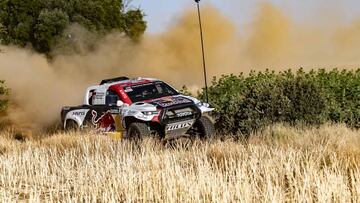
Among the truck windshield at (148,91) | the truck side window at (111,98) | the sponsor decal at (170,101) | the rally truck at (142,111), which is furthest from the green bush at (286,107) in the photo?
the truck side window at (111,98)

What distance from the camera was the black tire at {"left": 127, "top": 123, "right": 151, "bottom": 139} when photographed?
15.6 m

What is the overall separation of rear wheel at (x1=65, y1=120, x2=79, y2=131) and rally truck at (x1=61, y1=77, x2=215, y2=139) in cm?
6

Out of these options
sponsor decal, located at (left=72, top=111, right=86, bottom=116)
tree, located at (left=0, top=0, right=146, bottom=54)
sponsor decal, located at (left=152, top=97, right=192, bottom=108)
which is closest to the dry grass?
sponsor decal, located at (left=152, top=97, right=192, bottom=108)

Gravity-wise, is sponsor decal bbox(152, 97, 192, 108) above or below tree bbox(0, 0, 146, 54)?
below

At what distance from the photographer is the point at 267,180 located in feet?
28.2

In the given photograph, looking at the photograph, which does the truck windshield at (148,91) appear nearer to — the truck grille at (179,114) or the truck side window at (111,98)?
the truck side window at (111,98)

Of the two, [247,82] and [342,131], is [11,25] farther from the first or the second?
[342,131]

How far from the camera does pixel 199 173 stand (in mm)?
9008

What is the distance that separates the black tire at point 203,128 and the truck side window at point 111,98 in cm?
243

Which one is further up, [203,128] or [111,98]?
[111,98]

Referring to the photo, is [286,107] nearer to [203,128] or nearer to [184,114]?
[203,128]

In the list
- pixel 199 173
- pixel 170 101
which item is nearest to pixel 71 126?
pixel 170 101

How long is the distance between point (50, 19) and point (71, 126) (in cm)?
2009

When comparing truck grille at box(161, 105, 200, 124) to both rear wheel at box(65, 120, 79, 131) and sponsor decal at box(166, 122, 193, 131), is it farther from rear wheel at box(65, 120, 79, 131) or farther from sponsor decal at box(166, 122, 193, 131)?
rear wheel at box(65, 120, 79, 131)
